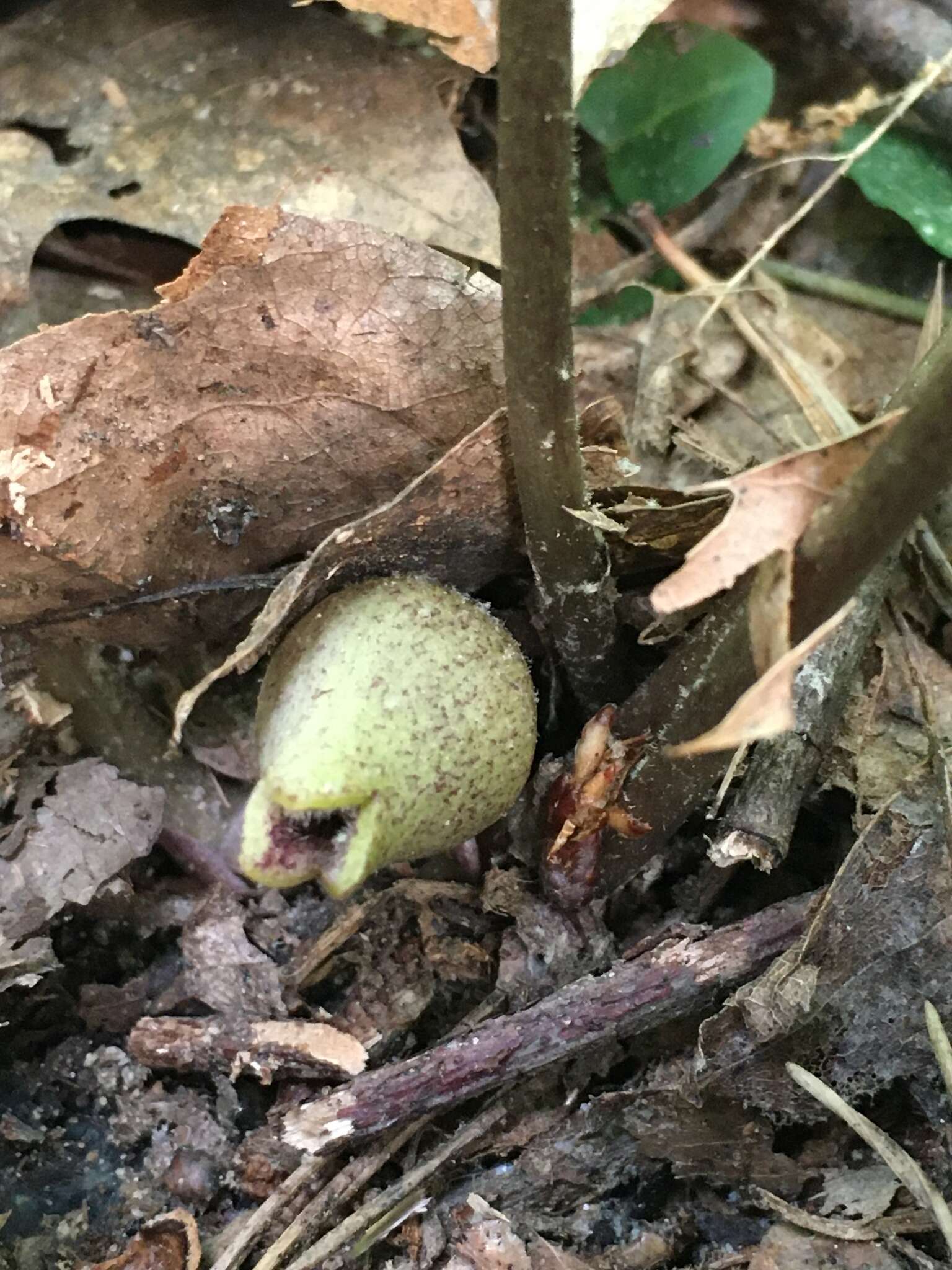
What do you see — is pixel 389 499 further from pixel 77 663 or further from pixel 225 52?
pixel 225 52

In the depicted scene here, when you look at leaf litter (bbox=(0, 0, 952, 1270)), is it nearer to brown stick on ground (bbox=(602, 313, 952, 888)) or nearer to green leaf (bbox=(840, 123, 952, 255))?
brown stick on ground (bbox=(602, 313, 952, 888))

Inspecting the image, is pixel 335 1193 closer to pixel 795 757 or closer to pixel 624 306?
pixel 795 757

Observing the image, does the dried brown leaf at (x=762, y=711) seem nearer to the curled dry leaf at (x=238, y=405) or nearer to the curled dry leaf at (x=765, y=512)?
the curled dry leaf at (x=765, y=512)

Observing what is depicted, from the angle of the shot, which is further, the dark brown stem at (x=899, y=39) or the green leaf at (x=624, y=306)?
the green leaf at (x=624, y=306)

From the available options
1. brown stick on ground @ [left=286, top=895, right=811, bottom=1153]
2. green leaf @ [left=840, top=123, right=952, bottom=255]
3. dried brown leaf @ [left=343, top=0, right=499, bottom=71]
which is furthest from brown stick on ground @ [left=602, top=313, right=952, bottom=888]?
dried brown leaf @ [left=343, top=0, right=499, bottom=71]

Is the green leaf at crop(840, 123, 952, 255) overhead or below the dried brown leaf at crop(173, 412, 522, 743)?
overhead

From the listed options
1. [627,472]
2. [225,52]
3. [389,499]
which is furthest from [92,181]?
[627,472]

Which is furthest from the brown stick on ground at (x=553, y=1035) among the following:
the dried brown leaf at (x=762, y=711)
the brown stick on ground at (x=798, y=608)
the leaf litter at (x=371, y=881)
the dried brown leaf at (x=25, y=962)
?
the dried brown leaf at (x=762, y=711)
